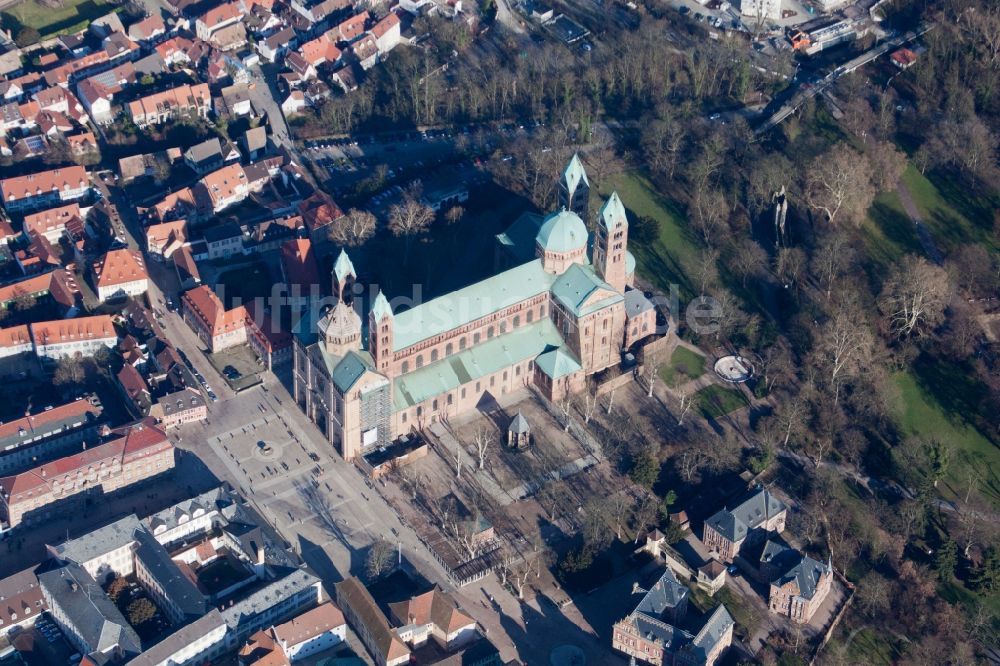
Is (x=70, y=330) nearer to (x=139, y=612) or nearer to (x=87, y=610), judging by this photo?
(x=139, y=612)

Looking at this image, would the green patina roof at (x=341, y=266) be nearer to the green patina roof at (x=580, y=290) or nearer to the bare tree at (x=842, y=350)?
the green patina roof at (x=580, y=290)

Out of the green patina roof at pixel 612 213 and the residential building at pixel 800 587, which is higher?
the green patina roof at pixel 612 213

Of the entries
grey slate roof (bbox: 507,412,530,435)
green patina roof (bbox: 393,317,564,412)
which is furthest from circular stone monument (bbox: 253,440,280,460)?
grey slate roof (bbox: 507,412,530,435)

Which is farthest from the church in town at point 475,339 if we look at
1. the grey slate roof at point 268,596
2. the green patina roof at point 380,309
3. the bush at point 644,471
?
the grey slate roof at point 268,596

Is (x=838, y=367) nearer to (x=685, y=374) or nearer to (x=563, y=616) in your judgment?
(x=685, y=374)

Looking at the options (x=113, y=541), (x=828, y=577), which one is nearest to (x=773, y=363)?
(x=828, y=577)

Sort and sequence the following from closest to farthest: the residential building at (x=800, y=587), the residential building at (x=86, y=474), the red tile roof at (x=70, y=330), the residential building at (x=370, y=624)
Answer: the residential building at (x=370, y=624), the residential building at (x=800, y=587), the residential building at (x=86, y=474), the red tile roof at (x=70, y=330)
